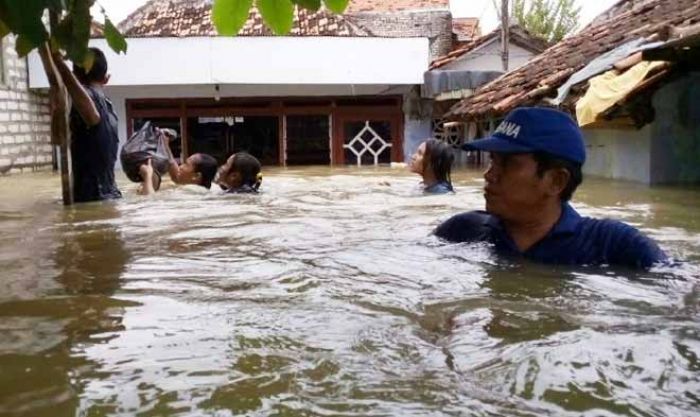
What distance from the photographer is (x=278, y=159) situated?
2038 centimetres

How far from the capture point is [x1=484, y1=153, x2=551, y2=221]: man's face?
3.41 m

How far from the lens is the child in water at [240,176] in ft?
28.0

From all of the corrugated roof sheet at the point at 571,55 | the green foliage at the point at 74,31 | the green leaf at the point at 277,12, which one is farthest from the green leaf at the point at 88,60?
the corrugated roof sheet at the point at 571,55

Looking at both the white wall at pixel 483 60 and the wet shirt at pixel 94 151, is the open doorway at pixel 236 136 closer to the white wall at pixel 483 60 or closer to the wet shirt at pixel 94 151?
the white wall at pixel 483 60

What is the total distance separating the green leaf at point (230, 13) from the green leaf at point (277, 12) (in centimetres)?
4

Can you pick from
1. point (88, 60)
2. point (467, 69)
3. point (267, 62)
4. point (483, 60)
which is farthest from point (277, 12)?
point (483, 60)

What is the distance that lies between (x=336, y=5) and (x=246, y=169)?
21.0ft

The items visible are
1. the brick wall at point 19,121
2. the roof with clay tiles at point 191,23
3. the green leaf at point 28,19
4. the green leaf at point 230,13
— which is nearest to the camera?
the green leaf at point 28,19

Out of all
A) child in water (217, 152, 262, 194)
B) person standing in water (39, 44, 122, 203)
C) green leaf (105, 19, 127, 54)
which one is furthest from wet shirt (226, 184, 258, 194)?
green leaf (105, 19, 127, 54)

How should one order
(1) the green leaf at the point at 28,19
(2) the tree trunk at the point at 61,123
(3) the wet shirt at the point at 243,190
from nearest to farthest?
(1) the green leaf at the point at 28,19 → (2) the tree trunk at the point at 61,123 → (3) the wet shirt at the point at 243,190

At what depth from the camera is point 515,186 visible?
3.44m

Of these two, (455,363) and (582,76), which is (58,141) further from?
(582,76)

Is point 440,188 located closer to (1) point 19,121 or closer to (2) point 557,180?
(2) point 557,180

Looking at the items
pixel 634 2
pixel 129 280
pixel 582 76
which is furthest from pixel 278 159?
pixel 129 280
